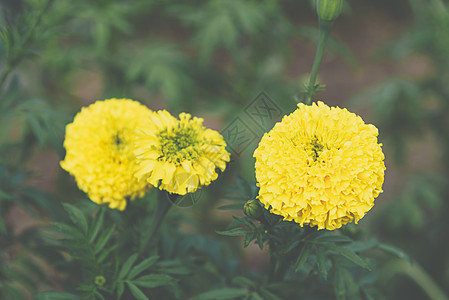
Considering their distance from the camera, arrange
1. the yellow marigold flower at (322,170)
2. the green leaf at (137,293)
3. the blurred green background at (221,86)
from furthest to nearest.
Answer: the blurred green background at (221,86) < the green leaf at (137,293) < the yellow marigold flower at (322,170)

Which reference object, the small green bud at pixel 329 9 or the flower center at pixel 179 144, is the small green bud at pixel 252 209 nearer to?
the flower center at pixel 179 144

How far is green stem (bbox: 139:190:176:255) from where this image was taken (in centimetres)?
108

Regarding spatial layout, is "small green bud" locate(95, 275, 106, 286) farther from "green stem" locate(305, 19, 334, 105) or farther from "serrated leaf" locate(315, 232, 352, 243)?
"green stem" locate(305, 19, 334, 105)

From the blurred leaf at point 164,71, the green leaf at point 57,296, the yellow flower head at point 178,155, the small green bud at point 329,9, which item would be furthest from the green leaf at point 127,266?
the blurred leaf at point 164,71

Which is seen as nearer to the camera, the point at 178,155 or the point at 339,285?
the point at 178,155

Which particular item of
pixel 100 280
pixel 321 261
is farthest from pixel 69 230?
pixel 321 261

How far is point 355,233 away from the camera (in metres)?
1.23

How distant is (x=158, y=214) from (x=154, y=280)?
0.17 m

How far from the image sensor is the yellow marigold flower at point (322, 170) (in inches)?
34.6

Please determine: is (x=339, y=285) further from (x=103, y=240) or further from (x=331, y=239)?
(x=103, y=240)

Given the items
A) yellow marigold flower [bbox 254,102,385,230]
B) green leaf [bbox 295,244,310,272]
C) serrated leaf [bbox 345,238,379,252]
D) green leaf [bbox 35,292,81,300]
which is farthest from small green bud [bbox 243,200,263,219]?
green leaf [bbox 35,292,81,300]

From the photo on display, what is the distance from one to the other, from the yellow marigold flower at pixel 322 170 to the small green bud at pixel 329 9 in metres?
0.27

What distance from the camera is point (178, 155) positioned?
37.9 inches

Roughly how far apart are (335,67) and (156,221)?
168 inches
